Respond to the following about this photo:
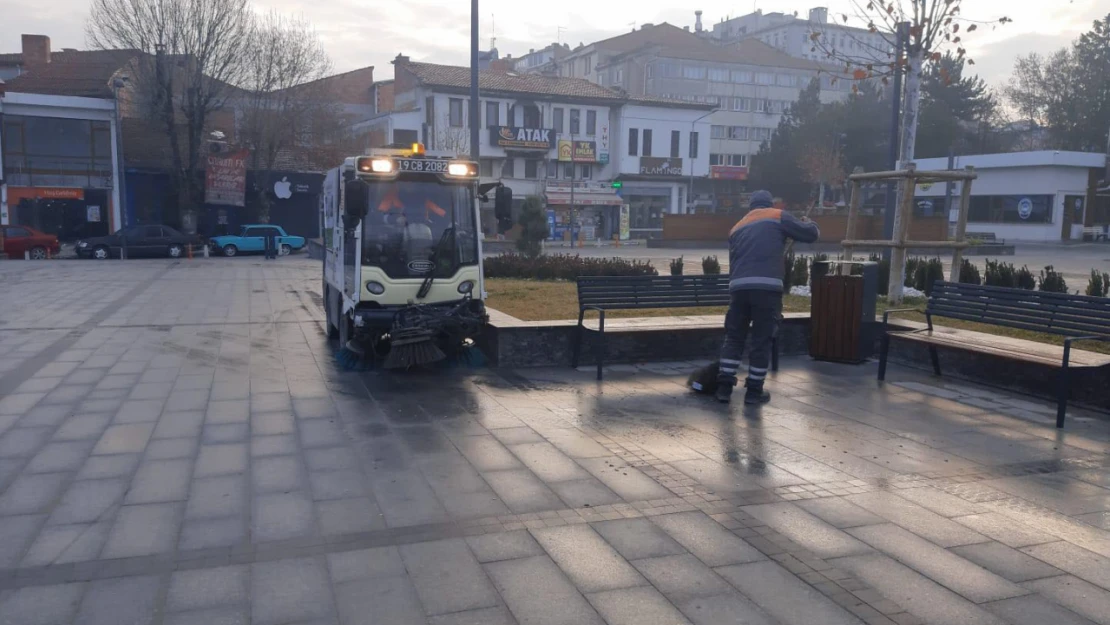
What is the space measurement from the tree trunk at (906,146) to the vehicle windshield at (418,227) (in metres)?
6.51

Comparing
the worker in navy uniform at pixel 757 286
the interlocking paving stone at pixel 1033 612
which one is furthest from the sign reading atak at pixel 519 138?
the interlocking paving stone at pixel 1033 612

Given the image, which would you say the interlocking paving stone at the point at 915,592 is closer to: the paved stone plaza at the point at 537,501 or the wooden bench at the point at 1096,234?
the paved stone plaza at the point at 537,501

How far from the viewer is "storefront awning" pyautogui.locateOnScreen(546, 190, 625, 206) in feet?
190

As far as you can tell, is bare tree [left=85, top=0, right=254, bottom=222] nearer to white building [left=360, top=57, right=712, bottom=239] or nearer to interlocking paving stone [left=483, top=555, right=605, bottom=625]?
white building [left=360, top=57, right=712, bottom=239]

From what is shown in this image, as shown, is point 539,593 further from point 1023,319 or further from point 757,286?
point 1023,319

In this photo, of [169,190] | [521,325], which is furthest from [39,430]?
[169,190]

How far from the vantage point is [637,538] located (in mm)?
4992

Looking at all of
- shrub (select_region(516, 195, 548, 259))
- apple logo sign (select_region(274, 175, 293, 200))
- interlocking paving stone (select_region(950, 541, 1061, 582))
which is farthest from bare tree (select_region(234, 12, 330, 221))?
interlocking paving stone (select_region(950, 541, 1061, 582))

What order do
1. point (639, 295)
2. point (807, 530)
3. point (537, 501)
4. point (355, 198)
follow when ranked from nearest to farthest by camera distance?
point (807, 530)
point (537, 501)
point (355, 198)
point (639, 295)

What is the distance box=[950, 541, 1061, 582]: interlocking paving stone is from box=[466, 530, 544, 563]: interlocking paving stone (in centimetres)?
229

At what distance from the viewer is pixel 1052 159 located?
5119cm

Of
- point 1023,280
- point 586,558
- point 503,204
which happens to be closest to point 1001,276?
point 1023,280

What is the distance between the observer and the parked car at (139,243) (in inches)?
1417

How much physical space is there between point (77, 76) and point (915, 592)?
52133mm
